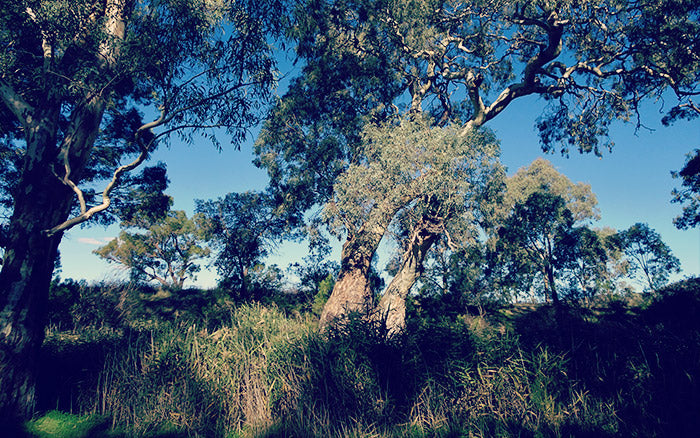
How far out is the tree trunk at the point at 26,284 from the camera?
191 inches

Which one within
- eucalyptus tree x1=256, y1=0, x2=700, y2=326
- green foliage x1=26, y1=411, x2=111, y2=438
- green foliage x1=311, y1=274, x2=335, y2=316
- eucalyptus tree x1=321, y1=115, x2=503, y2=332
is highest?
eucalyptus tree x1=256, y1=0, x2=700, y2=326

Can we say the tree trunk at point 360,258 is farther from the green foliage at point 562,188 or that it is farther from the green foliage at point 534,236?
the green foliage at point 562,188

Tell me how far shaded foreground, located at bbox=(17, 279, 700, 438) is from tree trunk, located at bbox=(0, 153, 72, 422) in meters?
0.61

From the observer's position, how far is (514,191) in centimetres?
2500

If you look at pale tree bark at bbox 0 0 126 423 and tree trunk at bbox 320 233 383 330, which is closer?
pale tree bark at bbox 0 0 126 423

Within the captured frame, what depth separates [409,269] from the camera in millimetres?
10953

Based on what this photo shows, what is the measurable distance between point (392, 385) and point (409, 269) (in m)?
6.45

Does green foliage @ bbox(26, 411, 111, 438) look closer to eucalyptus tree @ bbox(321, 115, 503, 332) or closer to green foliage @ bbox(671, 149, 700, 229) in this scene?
eucalyptus tree @ bbox(321, 115, 503, 332)

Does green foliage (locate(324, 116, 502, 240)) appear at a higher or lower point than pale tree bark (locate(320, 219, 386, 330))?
higher

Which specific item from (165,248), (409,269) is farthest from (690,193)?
(165,248)

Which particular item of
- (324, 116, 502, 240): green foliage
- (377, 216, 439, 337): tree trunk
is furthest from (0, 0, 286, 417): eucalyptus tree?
(377, 216, 439, 337): tree trunk

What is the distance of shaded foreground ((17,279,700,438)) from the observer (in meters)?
4.13

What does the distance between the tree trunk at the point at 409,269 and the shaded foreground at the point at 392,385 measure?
4.99 m

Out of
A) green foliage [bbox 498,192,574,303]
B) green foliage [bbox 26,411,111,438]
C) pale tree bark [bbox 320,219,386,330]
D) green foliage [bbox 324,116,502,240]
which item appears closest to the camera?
green foliage [bbox 26,411,111,438]
